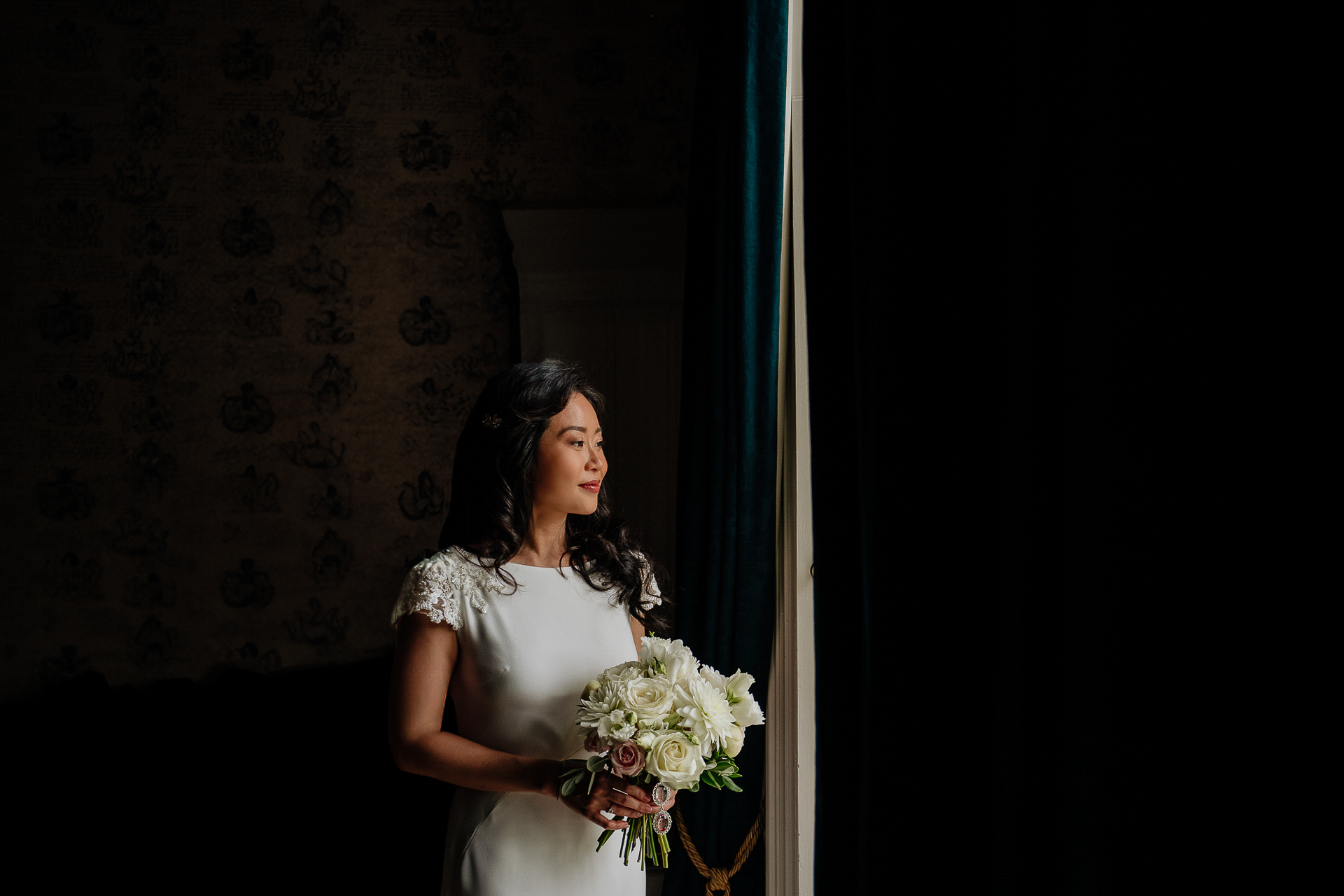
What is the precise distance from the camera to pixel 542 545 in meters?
1.60

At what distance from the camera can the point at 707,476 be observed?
201cm

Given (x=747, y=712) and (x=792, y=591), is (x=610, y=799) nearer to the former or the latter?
(x=747, y=712)

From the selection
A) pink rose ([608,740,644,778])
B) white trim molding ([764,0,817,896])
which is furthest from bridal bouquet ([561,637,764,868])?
white trim molding ([764,0,817,896])

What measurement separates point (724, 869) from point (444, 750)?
92 centimetres

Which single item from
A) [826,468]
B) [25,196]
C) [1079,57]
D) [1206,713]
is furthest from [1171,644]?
[25,196]

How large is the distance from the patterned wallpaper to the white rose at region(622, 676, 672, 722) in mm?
2585

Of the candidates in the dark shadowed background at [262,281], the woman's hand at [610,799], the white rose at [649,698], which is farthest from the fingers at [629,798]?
the dark shadowed background at [262,281]

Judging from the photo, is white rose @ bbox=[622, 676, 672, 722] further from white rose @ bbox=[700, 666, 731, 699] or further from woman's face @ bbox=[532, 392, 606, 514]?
woman's face @ bbox=[532, 392, 606, 514]

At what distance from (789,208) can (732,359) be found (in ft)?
1.14

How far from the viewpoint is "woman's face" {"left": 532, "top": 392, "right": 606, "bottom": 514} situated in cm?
152

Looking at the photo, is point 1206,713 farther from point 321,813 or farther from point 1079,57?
point 321,813

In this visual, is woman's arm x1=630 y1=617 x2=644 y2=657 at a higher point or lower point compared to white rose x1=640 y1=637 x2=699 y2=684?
lower

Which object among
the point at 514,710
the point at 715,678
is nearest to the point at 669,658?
the point at 715,678

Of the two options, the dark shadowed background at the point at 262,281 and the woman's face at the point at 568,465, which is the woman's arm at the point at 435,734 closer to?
the woman's face at the point at 568,465
